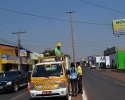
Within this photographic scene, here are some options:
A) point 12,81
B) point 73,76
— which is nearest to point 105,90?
point 73,76

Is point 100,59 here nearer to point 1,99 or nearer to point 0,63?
point 0,63

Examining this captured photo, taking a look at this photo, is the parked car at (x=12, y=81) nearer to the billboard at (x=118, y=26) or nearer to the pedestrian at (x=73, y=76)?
the pedestrian at (x=73, y=76)

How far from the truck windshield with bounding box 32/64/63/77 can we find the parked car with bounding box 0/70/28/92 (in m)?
5.96

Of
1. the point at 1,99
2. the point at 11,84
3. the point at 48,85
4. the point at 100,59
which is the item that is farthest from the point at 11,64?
the point at 100,59

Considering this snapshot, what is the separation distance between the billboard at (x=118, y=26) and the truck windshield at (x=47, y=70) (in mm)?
39871

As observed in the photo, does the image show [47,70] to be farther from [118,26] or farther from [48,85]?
[118,26]

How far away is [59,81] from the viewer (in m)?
11.3

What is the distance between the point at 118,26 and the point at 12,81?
3661 cm

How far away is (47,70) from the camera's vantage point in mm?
11797

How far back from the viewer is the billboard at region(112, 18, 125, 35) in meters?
49.9

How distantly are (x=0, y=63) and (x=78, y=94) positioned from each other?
1122 inches

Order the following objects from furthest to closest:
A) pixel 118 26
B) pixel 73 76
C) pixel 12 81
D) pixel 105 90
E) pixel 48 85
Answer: pixel 118 26
pixel 12 81
pixel 105 90
pixel 73 76
pixel 48 85

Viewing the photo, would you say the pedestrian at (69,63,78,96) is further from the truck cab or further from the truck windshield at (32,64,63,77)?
the truck cab

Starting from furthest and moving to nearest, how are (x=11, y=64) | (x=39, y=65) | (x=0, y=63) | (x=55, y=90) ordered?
(x=11, y=64) → (x=0, y=63) → (x=39, y=65) → (x=55, y=90)
